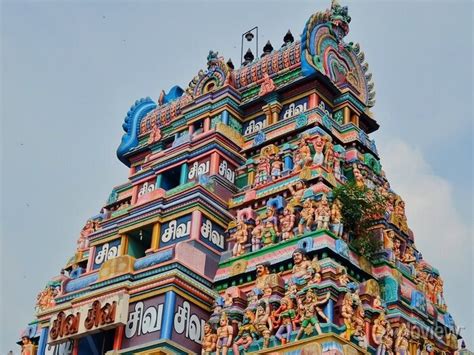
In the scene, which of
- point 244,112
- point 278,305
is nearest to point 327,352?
point 278,305

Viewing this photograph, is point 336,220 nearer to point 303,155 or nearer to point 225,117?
point 303,155

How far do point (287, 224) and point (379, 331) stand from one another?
3.66 m

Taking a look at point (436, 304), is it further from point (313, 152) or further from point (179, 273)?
point (179, 273)

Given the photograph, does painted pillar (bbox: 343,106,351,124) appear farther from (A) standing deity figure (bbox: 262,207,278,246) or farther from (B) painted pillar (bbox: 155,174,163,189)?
(B) painted pillar (bbox: 155,174,163,189)

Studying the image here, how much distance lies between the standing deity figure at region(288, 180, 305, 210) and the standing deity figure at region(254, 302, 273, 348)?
311 centimetres

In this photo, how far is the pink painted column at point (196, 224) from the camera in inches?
892

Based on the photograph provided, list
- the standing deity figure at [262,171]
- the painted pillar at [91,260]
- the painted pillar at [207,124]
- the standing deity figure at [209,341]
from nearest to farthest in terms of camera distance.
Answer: the standing deity figure at [209,341], the standing deity figure at [262,171], the painted pillar at [91,260], the painted pillar at [207,124]

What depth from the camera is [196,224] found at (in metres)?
22.8

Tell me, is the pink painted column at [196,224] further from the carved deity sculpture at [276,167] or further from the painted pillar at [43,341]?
the painted pillar at [43,341]

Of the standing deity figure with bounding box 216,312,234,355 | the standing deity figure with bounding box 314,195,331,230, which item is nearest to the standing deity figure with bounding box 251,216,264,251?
the standing deity figure with bounding box 314,195,331,230

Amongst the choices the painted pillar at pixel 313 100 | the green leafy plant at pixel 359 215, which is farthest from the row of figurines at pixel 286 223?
the painted pillar at pixel 313 100

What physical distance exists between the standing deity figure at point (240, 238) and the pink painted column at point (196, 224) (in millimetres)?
1032

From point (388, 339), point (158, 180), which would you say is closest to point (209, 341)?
point (388, 339)

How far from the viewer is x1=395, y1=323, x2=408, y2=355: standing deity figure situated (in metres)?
20.3
